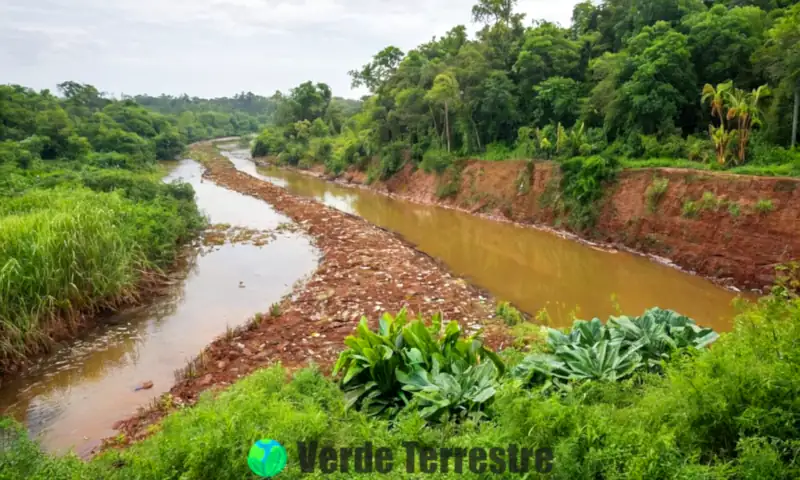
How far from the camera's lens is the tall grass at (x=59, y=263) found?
6.66 meters

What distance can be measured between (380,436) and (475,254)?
11.0 meters

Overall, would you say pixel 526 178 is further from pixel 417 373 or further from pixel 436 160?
pixel 417 373

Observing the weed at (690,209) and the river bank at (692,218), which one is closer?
the river bank at (692,218)

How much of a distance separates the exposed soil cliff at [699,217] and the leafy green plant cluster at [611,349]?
7.65 m

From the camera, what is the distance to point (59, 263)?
743 centimetres

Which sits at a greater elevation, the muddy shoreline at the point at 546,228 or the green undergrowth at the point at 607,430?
the green undergrowth at the point at 607,430

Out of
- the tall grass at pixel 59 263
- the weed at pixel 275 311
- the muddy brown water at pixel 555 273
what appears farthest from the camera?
the muddy brown water at pixel 555 273

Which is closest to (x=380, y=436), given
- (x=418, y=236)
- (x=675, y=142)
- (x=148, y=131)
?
(x=418, y=236)

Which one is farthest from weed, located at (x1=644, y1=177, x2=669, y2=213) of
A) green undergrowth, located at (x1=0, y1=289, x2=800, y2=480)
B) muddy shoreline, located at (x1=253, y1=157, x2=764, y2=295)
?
green undergrowth, located at (x1=0, y1=289, x2=800, y2=480)

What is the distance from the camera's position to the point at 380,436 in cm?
304

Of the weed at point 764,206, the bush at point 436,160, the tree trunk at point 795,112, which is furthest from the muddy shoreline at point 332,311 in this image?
the tree trunk at point 795,112

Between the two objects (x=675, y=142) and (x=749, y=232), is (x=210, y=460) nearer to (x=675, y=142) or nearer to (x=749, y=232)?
(x=749, y=232)

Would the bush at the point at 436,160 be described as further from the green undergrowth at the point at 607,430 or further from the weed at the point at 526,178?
the green undergrowth at the point at 607,430

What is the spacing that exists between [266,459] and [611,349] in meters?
2.87
